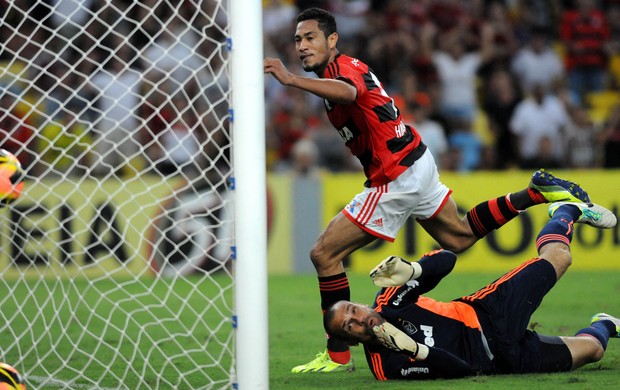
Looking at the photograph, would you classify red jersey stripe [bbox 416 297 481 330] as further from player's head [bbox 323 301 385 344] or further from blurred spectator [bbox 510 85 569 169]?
blurred spectator [bbox 510 85 569 169]

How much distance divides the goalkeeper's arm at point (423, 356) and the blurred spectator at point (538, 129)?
25.2 feet


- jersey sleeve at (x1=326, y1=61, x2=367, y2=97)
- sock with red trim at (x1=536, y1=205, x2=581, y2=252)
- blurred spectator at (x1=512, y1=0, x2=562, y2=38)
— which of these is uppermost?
blurred spectator at (x1=512, y1=0, x2=562, y2=38)

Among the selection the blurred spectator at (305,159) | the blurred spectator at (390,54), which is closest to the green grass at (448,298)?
the blurred spectator at (305,159)

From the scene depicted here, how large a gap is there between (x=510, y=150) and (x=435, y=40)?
2.04m

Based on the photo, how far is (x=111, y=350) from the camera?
21.4ft

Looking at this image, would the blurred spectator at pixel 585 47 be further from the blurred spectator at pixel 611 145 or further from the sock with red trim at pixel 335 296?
the sock with red trim at pixel 335 296

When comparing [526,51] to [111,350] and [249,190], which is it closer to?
[111,350]

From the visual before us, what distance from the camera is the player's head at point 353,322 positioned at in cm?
475

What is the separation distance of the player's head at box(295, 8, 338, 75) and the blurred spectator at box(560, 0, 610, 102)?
28.9ft

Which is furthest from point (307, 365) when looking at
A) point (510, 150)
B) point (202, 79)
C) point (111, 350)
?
point (510, 150)

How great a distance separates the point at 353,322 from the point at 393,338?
21cm

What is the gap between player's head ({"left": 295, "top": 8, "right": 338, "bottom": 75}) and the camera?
5812 millimetres

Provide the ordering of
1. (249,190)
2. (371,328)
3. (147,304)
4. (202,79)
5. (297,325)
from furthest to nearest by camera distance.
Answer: (202,79), (147,304), (297,325), (371,328), (249,190)

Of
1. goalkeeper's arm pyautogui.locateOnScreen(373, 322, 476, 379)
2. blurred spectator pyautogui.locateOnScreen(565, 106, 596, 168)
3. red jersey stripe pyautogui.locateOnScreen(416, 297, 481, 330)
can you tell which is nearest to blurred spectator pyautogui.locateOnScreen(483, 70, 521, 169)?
blurred spectator pyautogui.locateOnScreen(565, 106, 596, 168)
